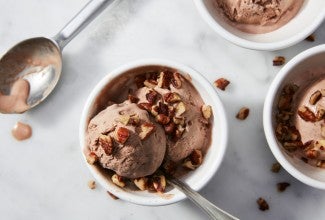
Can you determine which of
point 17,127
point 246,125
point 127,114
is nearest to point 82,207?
point 17,127

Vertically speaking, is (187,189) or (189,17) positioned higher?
(189,17)

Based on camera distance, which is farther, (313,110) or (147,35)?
(147,35)

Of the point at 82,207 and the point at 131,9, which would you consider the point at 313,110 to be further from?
the point at 82,207

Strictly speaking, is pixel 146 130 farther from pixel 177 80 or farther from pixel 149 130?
pixel 177 80

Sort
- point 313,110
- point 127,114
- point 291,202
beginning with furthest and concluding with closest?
point 291,202 → point 313,110 → point 127,114

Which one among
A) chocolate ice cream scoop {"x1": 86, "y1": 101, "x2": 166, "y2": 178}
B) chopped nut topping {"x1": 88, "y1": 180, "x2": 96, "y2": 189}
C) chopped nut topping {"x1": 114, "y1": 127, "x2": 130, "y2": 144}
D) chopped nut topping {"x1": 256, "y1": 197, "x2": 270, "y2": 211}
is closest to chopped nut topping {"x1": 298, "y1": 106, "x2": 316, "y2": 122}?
chopped nut topping {"x1": 256, "y1": 197, "x2": 270, "y2": 211}

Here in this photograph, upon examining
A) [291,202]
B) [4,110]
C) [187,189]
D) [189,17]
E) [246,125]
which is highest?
[4,110]
